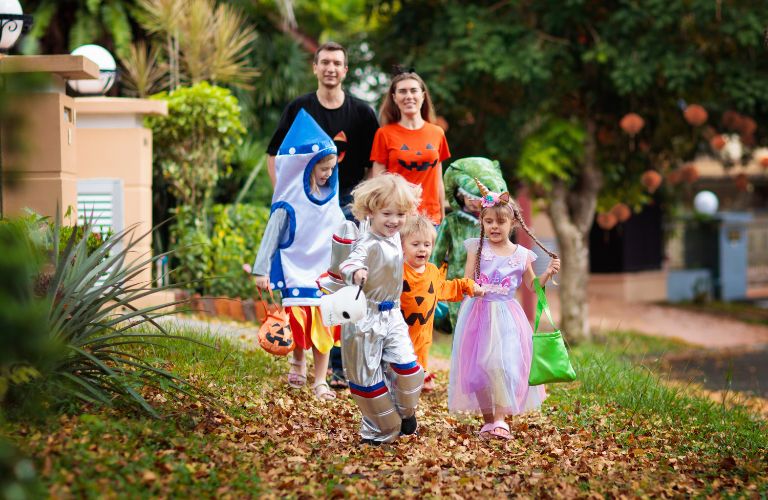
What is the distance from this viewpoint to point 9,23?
7273mm

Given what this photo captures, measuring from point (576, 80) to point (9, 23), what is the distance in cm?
790

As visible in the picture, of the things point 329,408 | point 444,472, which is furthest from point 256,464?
point 329,408

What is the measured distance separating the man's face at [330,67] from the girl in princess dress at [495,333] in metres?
1.51

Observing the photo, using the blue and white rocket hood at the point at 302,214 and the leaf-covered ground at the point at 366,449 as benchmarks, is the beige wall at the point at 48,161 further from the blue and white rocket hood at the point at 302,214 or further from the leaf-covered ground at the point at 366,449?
the blue and white rocket hood at the point at 302,214

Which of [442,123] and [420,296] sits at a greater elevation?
[442,123]

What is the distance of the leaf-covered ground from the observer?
442cm

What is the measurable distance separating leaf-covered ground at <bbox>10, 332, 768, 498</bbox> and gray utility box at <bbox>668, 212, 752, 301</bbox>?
681 inches

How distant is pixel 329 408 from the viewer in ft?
20.3

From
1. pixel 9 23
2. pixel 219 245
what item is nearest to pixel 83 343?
pixel 9 23

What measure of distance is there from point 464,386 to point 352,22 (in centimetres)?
1677

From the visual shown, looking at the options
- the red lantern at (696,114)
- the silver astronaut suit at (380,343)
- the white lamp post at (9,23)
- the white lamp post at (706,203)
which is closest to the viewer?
the silver astronaut suit at (380,343)

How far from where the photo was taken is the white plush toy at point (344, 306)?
4.97 meters

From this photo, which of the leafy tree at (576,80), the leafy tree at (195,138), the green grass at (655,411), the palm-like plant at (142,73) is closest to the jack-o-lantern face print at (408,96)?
the green grass at (655,411)

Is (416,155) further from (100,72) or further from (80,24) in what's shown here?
(80,24)
